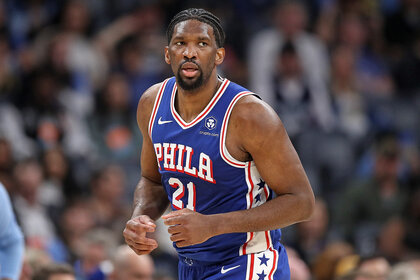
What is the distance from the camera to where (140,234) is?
4332mm

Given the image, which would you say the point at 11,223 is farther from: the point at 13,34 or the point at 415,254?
the point at 13,34

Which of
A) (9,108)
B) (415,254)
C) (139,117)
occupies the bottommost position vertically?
(415,254)

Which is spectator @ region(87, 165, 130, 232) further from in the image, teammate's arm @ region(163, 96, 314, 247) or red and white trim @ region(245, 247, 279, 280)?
teammate's arm @ region(163, 96, 314, 247)

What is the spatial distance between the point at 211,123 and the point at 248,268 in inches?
34.4

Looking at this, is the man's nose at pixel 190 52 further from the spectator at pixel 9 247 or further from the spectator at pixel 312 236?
the spectator at pixel 312 236

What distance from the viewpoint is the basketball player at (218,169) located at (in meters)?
4.33

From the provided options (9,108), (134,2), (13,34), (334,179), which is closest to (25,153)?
(9,108)

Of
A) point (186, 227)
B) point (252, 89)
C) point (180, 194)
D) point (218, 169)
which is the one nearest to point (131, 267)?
point (180, 194)

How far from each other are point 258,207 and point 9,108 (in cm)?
610

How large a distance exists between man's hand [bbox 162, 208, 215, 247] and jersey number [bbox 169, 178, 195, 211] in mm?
443

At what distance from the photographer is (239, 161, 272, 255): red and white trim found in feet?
14.8

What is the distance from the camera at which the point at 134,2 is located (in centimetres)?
1166

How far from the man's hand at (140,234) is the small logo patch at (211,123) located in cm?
64

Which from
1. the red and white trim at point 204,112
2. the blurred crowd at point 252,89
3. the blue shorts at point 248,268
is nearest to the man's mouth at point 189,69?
the red and white trim at point 204,112
